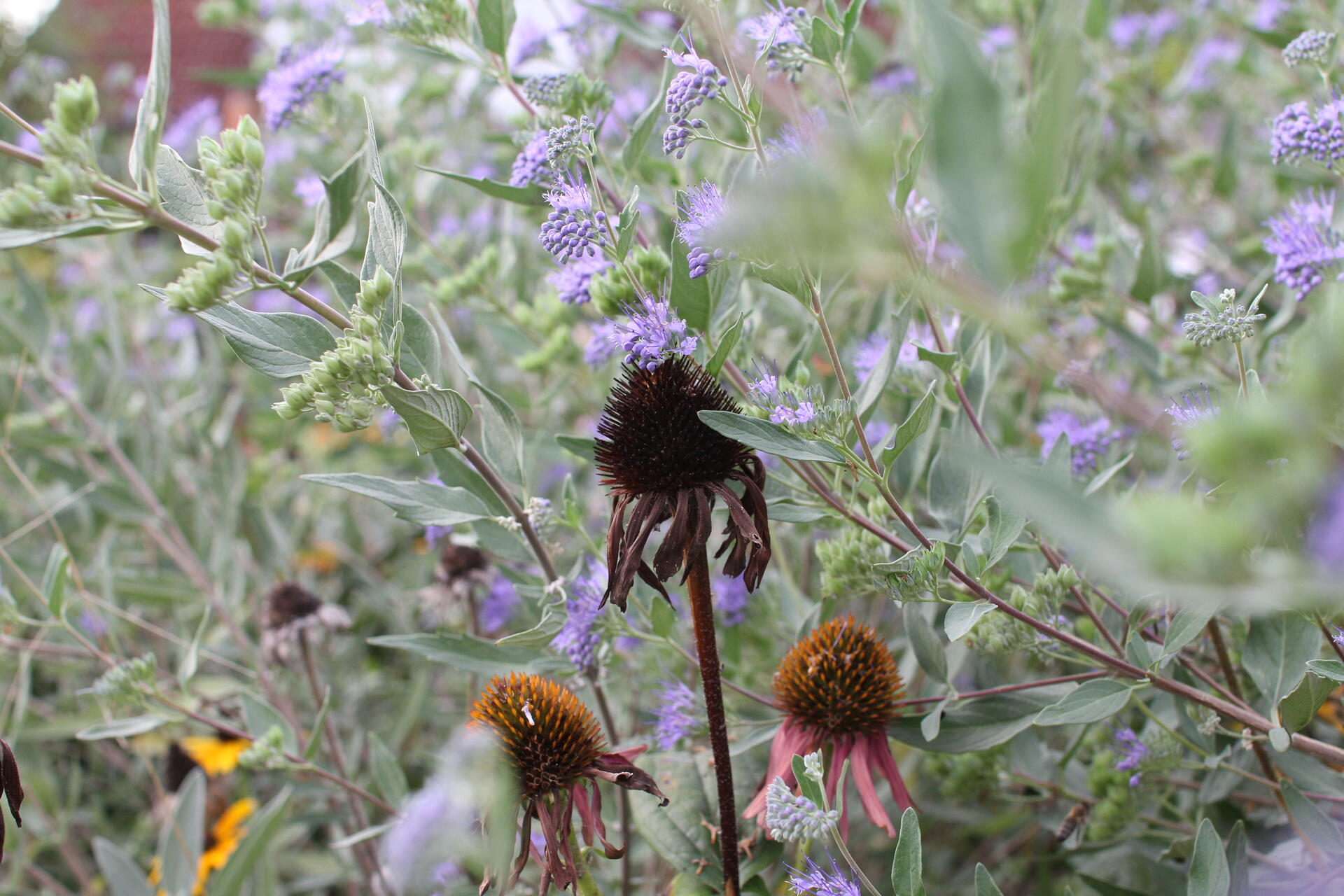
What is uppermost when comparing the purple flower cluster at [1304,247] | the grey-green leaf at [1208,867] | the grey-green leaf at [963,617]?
the purple flower cluster at [1304,247]

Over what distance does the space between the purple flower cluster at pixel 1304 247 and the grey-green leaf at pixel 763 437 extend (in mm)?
498

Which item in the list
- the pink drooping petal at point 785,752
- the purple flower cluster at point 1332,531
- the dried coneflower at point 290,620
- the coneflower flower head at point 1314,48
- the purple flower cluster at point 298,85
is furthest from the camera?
the dried coneflower at point 290,620

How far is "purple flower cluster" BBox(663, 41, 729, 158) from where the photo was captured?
2.24ft

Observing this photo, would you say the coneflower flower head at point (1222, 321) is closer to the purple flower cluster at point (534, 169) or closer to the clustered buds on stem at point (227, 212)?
the purple flower cluster at point (534, 169)

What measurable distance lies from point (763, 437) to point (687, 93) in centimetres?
26

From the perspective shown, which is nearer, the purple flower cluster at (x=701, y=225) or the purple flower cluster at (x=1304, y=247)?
the purple flower cluster at (x=701, y=225)

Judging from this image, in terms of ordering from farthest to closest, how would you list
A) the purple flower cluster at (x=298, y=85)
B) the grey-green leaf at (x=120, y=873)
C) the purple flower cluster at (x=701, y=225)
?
the purple flower cluster at (x=298, y=85) → the grey-green leaf at (x=120, y=873) → the purple flower cluster at (x=701, y=225)

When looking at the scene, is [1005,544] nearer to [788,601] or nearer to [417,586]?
[788,601]

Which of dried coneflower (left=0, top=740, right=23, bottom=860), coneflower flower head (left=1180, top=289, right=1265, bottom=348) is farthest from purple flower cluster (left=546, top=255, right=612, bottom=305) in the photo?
dried coneflower (left=0, top=740, right=23, bottom=860)

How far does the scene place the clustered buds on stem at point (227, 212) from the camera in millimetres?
589

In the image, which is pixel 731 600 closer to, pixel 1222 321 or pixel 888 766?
pixel 888 766

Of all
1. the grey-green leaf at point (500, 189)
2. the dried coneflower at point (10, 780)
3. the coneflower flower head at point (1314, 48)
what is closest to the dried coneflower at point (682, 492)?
the grey-green leaf at point (500, 189)

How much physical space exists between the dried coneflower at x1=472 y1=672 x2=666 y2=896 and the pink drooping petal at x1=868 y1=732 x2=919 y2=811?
0.19 meters

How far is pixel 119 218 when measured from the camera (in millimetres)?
588
